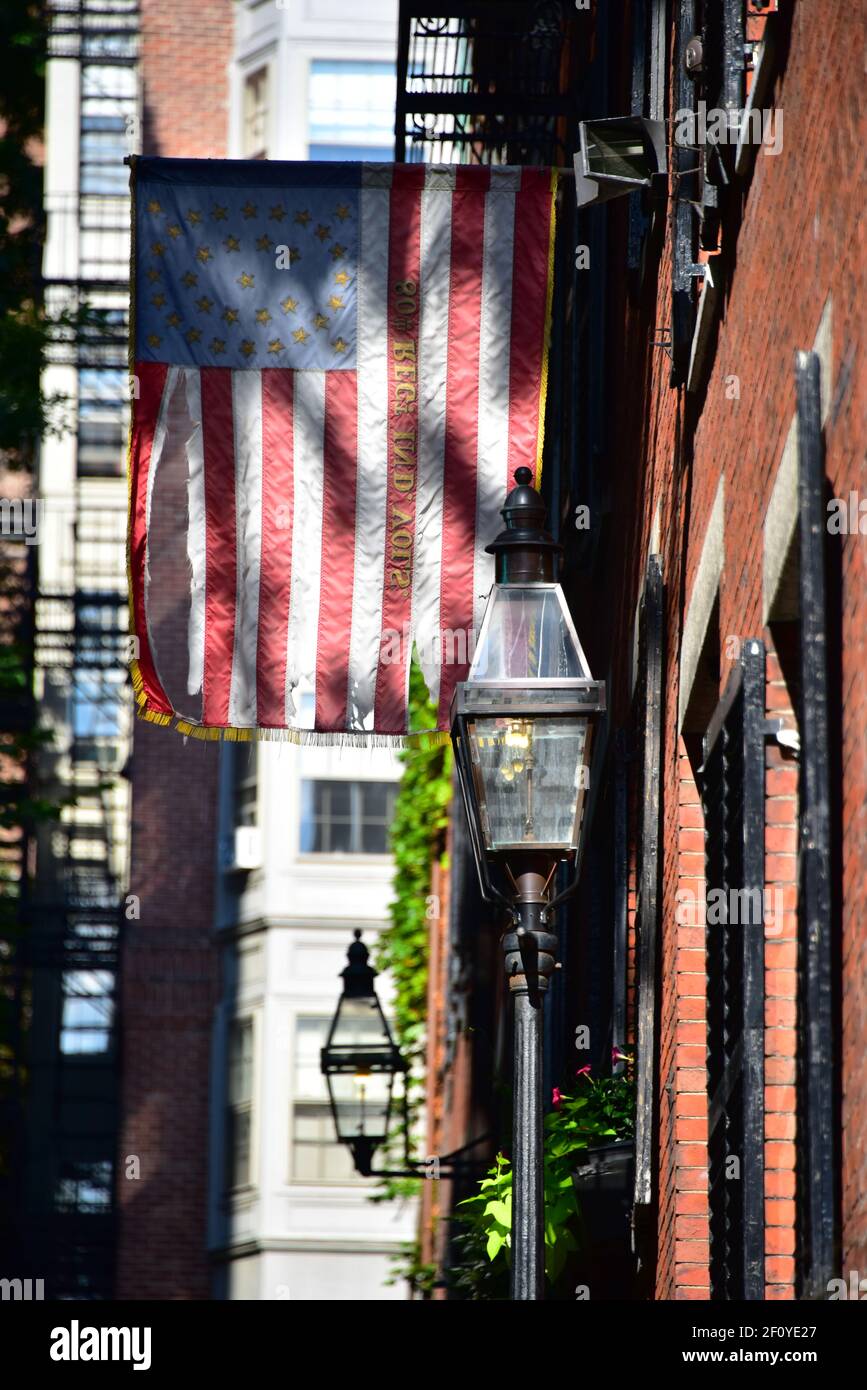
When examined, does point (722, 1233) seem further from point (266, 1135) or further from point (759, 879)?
point (266, 1135)

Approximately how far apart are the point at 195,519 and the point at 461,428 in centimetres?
103

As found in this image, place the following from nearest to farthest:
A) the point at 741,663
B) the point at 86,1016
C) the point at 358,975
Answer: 1. the point at 741,663
2. the point at 358,975
3. the point at 86,1016

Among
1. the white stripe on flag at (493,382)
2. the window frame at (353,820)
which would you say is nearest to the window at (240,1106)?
the window frame at (353,820)

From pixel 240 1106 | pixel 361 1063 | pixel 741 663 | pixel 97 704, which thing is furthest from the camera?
pixel 97 704

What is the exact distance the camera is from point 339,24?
31.5 metres

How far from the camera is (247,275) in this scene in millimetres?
8562

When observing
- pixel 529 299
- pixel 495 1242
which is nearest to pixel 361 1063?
pixel 495 1242

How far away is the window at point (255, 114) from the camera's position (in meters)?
32.5

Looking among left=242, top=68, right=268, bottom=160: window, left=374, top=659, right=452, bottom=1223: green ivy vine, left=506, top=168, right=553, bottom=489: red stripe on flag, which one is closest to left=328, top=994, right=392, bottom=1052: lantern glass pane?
Result: left=506, top=168, right=553, bottom=489: red stripe on flag

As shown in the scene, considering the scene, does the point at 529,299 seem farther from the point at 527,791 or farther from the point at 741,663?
the point at 741,663

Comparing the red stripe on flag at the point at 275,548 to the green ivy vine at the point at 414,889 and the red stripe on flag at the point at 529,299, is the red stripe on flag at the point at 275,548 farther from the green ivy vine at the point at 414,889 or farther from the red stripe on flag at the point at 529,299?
the green ivy vine at the point at 414,889

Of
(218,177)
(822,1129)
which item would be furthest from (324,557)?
(822,1129)

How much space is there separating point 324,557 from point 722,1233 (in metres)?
3.52

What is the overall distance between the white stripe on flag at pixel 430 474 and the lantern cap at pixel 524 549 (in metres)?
2.14
